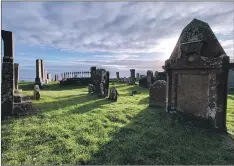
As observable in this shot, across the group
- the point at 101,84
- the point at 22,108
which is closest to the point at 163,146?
the point at 22,108

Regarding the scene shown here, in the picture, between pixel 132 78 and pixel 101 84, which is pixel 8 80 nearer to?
pixel 101 84

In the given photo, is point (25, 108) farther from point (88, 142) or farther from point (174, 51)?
point (174, 51)

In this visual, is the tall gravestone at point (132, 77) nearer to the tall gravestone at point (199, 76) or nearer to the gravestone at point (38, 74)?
the gravestone at point (38, 74)

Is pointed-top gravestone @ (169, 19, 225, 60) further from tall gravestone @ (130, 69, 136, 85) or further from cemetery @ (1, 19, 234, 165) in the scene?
tall gravestone @ (130, 69, 136, 85)

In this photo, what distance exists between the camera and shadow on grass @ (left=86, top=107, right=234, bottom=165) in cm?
499

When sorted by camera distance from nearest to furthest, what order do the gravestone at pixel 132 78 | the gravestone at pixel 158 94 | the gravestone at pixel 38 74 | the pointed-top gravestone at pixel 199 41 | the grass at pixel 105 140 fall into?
the grass at pixel 105 140, the pointed-top gravestone at pixel 199 41, the gravestone at pixel 158 94, the gravestone at pixel 38 74, the gravestone at pixel 132 78

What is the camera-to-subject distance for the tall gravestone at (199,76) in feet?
24.0

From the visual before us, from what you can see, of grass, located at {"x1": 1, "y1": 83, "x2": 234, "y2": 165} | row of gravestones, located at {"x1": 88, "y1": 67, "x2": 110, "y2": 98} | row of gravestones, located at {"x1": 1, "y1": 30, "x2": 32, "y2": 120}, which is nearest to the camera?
grass, located at {"x1": 1, "y1": 83, "x2": 234, "y2": 165}

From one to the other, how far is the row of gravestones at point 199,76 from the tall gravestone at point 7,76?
779cm

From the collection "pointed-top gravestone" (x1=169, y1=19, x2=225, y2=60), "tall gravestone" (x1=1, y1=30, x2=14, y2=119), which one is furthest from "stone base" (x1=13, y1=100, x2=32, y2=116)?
"pointed-top gravestone" (x1=169, y1=19, x2=225, y2=60)

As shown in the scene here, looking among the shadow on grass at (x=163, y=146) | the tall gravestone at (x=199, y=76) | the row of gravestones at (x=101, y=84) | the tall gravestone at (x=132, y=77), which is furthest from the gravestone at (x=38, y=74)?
the tall gravestone at (x=199, y=76)

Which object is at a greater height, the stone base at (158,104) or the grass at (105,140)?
the stone base at (158,104)

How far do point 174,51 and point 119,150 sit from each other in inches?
269

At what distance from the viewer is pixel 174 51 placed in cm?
979
